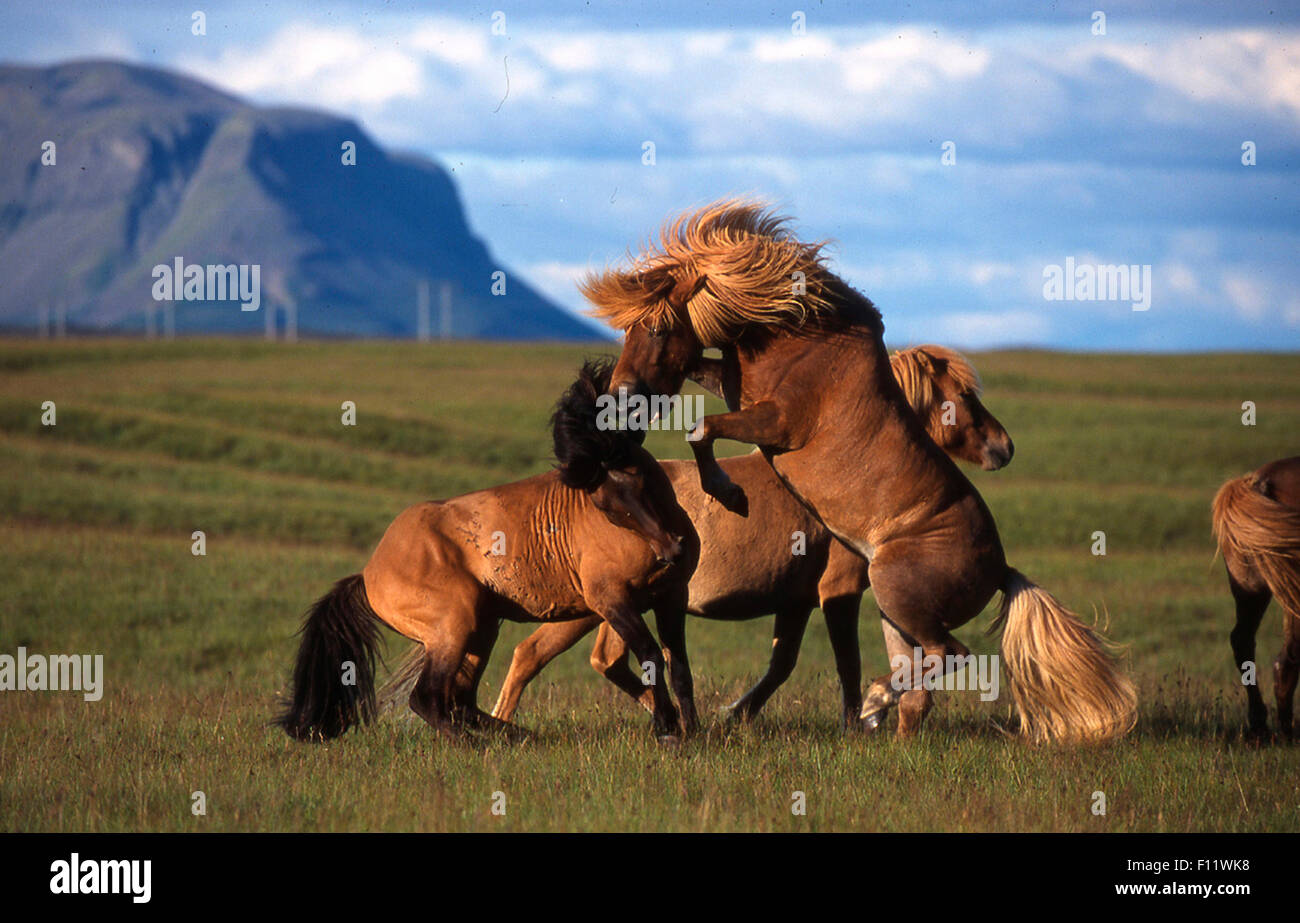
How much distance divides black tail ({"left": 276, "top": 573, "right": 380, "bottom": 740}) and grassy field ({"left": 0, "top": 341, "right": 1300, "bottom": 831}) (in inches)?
7.7

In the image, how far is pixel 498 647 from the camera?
15.2 metres

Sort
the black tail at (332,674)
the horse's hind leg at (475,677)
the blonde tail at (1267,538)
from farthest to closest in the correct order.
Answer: the blonde tail at (1267,538) < the black tail at (332,674) < the horse's hind leg at (475,677)

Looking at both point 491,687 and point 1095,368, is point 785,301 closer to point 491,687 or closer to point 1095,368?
point 491,687

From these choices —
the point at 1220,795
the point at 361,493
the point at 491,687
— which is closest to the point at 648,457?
the point at 1220,795

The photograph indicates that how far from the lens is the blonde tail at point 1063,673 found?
7.63 metres

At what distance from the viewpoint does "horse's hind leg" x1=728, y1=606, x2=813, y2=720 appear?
9203 millimetres

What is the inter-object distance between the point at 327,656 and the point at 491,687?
371 centimetres

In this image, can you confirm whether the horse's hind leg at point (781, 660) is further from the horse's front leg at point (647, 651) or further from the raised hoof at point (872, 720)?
the horse's front leg at point (647, 651)

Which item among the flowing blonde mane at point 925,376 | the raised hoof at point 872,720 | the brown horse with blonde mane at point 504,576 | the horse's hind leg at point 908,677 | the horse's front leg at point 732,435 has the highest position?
the flowing blonde mane at point 925,376

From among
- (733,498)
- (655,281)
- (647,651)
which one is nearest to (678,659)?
(647,651)

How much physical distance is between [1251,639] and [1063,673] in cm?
213

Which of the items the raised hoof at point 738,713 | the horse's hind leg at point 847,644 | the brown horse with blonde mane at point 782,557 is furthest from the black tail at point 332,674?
the horse's hind leg at point 847,644

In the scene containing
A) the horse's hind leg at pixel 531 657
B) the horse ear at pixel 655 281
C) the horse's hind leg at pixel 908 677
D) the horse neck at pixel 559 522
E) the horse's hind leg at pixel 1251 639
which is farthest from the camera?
the horse's hind leg at pixel 531 657

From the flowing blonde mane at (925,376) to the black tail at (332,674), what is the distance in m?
3.67
